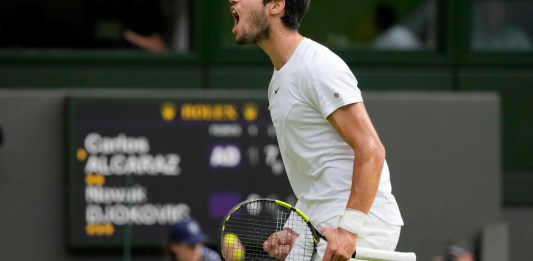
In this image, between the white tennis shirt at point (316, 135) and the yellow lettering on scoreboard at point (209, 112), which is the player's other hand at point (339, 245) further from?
the yellow lettering on scoreboard at point (209, 112)

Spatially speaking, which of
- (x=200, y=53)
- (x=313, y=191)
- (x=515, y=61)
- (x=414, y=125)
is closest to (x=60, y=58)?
(x=200, y=53)

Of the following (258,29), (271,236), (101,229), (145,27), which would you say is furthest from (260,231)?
(145,27)

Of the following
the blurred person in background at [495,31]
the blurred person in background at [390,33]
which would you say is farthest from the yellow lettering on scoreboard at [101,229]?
the blurred person in background at [495,31]

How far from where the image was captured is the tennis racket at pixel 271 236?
187 inches

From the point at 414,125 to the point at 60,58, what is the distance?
2755 mm

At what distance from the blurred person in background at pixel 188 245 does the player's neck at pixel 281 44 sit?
120 inches

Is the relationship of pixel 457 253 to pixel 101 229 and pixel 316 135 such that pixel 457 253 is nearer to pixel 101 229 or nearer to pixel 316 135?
pixel 101 229

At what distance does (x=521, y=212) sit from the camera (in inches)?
401

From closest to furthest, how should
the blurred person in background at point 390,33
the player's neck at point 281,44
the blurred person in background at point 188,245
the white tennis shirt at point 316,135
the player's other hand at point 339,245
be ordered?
the player's other hand at point 339,245, the white tennis shirt at point 316,135, the player's neck at point 281,44, the blurred person in background at point 188,245, the blurred person in background at point 390,33

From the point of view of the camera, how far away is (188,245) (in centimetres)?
805

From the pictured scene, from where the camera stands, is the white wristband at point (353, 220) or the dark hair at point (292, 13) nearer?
the white wristband at point (353, 220)

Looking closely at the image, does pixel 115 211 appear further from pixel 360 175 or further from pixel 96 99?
pixel 360 175

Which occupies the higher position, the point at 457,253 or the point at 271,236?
the point at 457,253

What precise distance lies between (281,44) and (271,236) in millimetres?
748
